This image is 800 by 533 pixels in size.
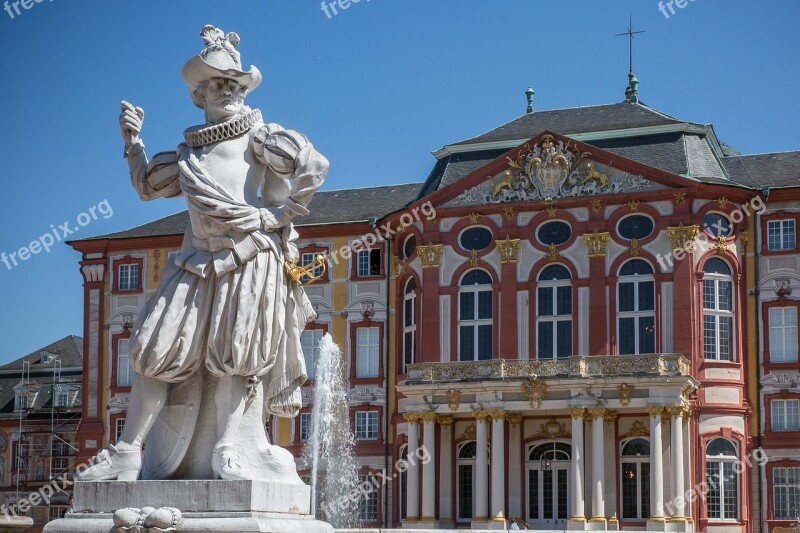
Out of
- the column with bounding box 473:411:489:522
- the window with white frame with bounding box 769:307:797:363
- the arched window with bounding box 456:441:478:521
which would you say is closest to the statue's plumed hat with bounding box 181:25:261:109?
the column with bounding box 473:411:489:522

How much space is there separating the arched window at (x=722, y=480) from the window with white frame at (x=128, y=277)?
74.4ft

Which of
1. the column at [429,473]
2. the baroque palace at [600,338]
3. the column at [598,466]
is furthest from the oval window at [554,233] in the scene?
the column at [429,473]

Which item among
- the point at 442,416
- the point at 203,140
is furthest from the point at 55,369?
the point at 203,140

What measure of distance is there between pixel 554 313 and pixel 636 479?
19.5ft

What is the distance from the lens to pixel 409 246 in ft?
168

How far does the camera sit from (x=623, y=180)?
47.5 m

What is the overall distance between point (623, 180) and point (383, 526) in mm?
14193

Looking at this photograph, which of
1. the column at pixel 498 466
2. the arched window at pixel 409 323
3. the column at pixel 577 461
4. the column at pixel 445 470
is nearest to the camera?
the column at pixel 577 461

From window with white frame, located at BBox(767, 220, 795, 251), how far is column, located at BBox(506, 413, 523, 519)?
10.0 m

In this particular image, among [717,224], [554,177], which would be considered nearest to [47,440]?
[554,177]

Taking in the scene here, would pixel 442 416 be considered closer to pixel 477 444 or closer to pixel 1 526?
pixel 477 444

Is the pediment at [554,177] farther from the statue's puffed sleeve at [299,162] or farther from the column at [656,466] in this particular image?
the statue's puffed sleeve at [299,162]

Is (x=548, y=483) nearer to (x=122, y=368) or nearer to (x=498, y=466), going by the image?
(x=498, y=466)

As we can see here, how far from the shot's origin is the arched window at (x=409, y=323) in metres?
50.5
